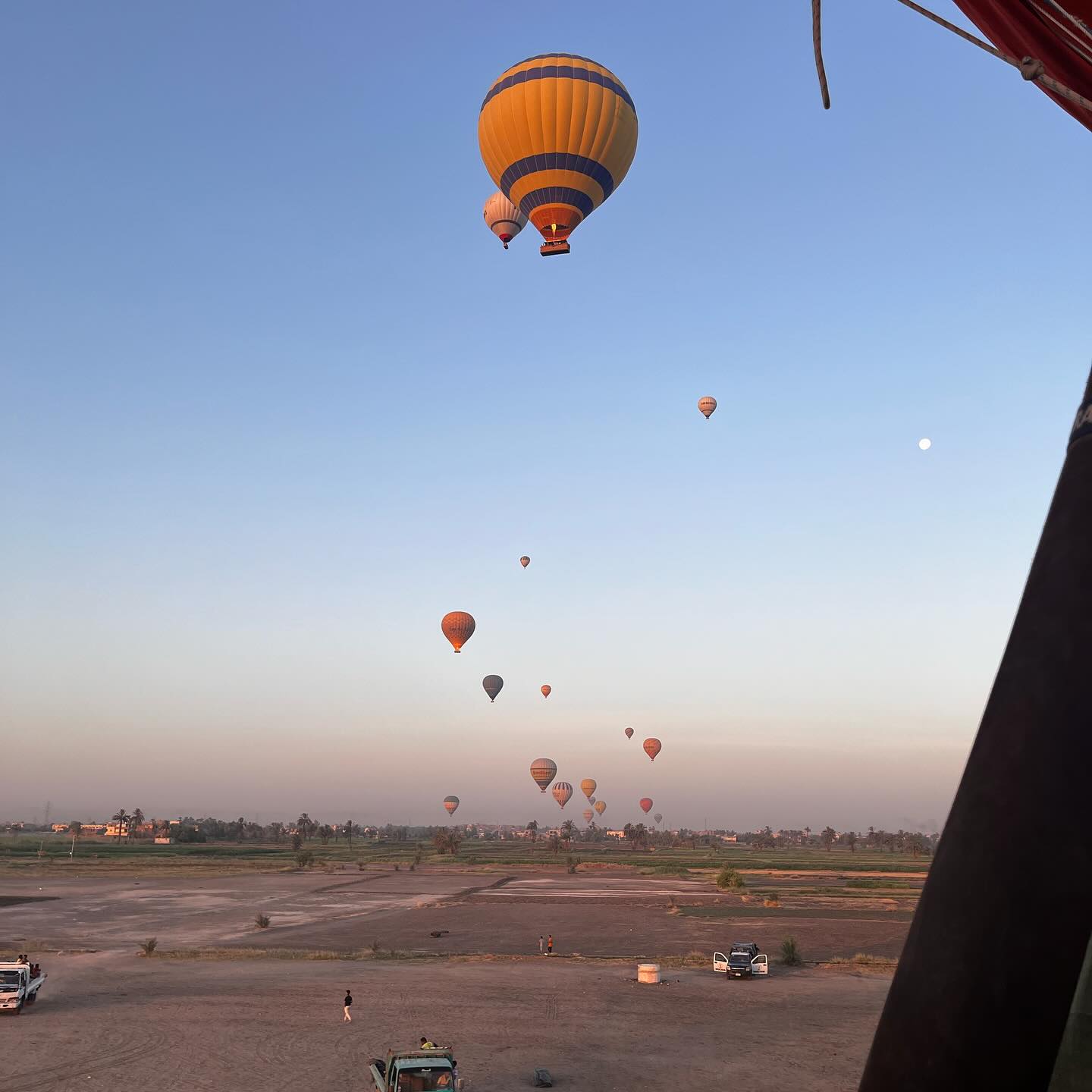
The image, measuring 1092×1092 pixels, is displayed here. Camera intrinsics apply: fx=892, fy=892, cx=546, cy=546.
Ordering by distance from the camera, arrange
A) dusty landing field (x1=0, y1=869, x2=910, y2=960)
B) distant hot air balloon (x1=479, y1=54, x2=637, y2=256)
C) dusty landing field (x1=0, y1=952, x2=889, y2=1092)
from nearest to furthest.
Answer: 1. dusty landing field (x1=0, y1=952, x2=889, y2=1092)
2. distant hot air balloon (x1=479, y1=54, x2=637, y2=256)
3. dusty landing field (x1=0, y1=869, x2=910, y2=960)

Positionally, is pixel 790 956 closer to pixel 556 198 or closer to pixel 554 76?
pixel 556 198

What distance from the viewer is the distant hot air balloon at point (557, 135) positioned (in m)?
31.0

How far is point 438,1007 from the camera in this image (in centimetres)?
2714

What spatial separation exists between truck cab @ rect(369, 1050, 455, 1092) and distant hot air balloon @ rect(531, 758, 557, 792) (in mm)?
86179

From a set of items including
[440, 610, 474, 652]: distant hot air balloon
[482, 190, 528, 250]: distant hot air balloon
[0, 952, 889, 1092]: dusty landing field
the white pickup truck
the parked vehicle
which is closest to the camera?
[0, 952, 889, 1092]: dusty landing field

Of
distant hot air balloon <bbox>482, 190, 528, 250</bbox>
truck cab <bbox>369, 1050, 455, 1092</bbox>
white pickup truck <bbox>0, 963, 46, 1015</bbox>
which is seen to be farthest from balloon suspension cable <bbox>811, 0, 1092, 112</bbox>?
distant hot air balloon <bbox>482, 190, 528, 250</bbox>

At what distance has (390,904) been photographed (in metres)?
64.8

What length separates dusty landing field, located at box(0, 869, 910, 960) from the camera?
4406 centimetres

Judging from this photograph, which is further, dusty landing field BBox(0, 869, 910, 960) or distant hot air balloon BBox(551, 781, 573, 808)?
distant hot air balloon BBox(551, 781, 573, 808)

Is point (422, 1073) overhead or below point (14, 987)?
overhead

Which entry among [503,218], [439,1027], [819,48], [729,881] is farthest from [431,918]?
[819,48]

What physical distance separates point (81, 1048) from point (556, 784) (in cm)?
10485

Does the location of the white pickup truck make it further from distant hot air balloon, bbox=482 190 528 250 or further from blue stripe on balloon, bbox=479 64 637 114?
distant hot air balloon, bbox=482 190 528 250

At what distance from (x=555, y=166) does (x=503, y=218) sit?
1675 centimetres
